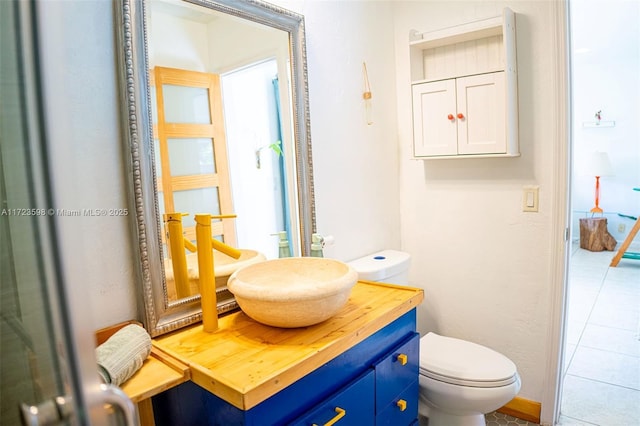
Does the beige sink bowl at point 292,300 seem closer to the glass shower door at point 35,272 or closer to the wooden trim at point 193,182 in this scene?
the wooden trim at point 193,182

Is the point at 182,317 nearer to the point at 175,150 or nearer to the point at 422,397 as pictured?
the point at 175,150

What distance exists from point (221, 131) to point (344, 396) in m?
0.87

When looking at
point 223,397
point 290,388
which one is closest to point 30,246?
point 223,397

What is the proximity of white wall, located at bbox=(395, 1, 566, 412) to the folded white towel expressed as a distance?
1.58 m

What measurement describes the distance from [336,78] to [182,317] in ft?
3.86

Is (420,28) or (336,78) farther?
(420,28)

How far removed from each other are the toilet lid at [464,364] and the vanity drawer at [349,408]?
0.56 meters

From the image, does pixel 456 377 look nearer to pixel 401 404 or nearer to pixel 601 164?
pixel 401 404

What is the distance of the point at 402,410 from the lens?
1.40 metres

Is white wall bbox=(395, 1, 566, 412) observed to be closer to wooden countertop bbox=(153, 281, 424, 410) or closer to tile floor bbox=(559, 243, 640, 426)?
tile floor bbox=(559, 243, 640, 426)

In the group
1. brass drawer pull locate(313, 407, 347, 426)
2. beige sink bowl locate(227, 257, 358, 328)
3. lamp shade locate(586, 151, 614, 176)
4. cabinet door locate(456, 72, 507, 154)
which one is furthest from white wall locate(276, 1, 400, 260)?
lamp shade locate(586, 151, 614, 176)

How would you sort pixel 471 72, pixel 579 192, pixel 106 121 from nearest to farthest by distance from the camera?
pixel 106 121
pixel 471 72
pixel 579 192

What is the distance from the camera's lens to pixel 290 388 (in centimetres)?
100

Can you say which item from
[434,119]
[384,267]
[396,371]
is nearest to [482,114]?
[434,119]
